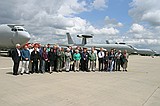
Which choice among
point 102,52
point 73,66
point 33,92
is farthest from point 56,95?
point 102,52

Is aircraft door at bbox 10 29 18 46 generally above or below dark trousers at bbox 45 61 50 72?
above

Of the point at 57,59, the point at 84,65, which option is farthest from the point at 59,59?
the point at 84,65

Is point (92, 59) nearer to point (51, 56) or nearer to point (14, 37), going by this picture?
point (51, 56)

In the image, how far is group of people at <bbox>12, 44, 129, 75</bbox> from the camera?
12.0m

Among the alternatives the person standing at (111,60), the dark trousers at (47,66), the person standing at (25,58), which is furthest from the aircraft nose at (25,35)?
the person standing at (25,58)

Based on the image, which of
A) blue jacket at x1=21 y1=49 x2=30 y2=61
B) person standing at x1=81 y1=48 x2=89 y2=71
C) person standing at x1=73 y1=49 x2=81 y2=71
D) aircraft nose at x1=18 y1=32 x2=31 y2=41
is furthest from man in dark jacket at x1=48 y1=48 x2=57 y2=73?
aircraft nose at x1=18 y1=32 x2=31 y2=41

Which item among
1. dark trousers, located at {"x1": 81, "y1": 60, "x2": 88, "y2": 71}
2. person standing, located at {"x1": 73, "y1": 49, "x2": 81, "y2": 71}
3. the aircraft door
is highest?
the aircraft door

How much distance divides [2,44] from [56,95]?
72.2ft

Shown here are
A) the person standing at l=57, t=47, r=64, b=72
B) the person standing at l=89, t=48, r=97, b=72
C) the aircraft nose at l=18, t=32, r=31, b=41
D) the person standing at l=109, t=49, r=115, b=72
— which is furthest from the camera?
the aircraft nose at l=18, t=32, r=31, b=41

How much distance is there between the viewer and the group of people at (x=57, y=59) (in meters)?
12.0

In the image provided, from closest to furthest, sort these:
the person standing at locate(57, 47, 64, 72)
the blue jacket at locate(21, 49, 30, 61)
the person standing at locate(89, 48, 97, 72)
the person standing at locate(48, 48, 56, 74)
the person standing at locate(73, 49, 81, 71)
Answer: the blue jacket at locate(21, 49, 30, 61) < the person standing at locate(48, 48, 56, 74) < the person standing at locate(57, 47, 64, 72) < the person standing at locate(73, 49, 81, 71) < the person standing at locate(89, 48, 97, 72)

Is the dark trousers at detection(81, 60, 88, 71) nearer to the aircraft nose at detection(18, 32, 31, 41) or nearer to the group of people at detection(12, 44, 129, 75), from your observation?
the group of people at detection(12, 44, 129, 75)

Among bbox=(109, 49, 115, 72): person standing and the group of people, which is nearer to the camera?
the group of people

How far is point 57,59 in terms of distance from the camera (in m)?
13.9
